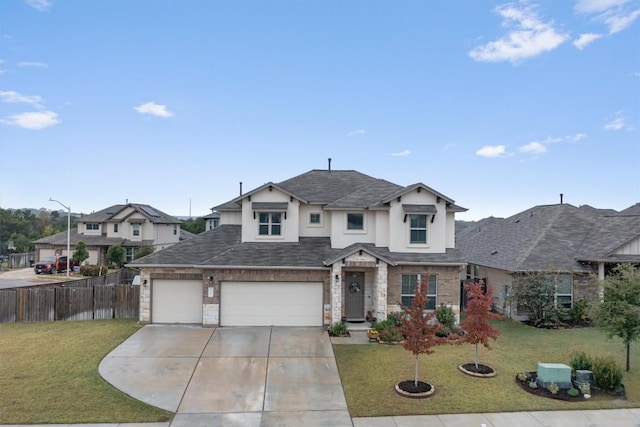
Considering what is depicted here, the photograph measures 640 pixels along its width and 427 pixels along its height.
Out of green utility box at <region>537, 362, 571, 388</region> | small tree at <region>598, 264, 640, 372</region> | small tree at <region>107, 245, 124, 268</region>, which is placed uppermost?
small tree at <region>598, 264, 640, 372</region>

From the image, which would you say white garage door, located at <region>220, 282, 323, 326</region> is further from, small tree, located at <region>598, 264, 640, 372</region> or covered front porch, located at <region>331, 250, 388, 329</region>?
small tree, located at <region>598, 264, 640, 372</region>

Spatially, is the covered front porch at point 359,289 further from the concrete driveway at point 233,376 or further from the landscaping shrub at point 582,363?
the landscaping shrub at point 582,363

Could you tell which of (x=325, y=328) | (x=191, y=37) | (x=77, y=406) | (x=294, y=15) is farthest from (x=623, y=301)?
(x=191, y=37)

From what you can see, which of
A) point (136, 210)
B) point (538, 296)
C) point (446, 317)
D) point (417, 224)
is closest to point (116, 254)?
point (136, 210)

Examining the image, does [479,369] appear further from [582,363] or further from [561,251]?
[561,251]

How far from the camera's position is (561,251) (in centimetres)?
1938

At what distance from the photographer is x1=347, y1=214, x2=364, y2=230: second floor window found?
18.5 metres

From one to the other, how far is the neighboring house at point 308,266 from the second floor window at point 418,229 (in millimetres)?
46

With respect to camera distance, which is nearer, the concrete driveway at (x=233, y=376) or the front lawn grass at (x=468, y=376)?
the concrete driveway at (x=233, y=376)

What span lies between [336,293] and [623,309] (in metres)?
9.52

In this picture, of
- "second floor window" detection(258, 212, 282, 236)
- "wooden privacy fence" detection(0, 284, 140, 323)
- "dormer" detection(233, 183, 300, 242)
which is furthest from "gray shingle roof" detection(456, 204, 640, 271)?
"wooden privacy fence" detection(0, 284, 140, 323)

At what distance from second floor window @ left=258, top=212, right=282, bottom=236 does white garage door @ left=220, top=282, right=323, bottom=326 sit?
9.56 feet

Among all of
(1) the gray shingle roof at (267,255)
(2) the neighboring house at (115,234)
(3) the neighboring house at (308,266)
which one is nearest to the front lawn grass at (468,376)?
(3) the neighboring house at (308,266)

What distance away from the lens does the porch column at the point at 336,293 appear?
52.9 feet
